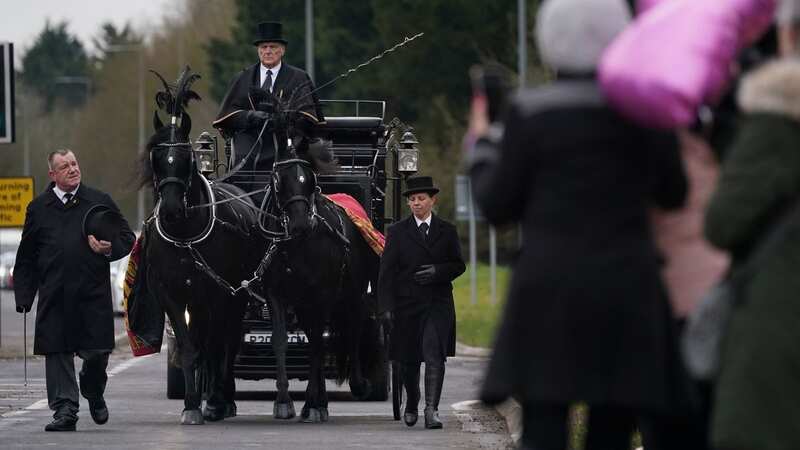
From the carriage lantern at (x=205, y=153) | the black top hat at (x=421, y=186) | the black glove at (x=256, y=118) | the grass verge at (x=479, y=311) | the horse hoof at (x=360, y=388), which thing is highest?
the black glove at (x=256, y=118)

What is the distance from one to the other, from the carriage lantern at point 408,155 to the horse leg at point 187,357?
2.90 metres

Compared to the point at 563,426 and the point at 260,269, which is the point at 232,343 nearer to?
the point at 260,269

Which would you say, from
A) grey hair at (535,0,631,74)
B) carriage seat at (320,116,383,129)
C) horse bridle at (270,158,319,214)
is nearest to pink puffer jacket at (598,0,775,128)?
grey hair at (535,0,631,74)

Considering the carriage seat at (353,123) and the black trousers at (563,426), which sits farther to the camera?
the carriage seat at (353,123)

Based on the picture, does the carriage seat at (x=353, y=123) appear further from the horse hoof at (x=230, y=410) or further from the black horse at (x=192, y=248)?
Result: the horse hoof at (x=230, y=410)

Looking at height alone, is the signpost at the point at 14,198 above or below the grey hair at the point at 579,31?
below

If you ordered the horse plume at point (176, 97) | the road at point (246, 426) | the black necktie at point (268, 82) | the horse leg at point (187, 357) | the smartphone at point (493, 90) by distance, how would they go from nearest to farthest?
1. the smartphone at point (493, 90)
2. the road at point (246, 426)
3. the horse leg at point (187, 357)
4. the horse plume at point (176, 97)
5. the black necktie at point (268, 82)

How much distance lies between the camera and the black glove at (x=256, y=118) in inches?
700

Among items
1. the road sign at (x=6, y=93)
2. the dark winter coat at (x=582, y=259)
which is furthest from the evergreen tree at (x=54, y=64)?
the dark winter coat at (x=582, y=259)

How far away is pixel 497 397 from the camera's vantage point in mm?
6801

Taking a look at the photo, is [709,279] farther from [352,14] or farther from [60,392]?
[352,14]

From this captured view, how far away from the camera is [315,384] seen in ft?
56.3

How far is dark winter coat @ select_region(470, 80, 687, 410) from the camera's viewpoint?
21.6ft

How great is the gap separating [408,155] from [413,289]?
2824mm
